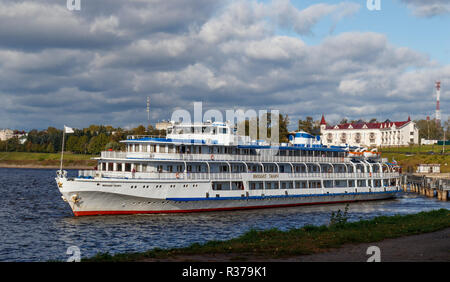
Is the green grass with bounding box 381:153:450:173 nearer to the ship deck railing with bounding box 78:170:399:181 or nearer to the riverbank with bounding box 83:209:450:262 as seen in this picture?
the ship deck railing with bounding box 78:170:399:181

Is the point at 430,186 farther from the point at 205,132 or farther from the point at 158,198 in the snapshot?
the point at 158,198

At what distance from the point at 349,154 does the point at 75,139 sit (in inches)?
5919

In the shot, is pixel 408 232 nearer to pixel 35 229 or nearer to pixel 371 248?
pixel 371 248

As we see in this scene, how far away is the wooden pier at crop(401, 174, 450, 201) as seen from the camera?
242 feet

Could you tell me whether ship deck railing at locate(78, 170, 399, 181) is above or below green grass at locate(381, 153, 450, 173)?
below

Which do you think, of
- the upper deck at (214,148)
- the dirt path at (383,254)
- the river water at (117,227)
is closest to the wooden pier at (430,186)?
the river water at (117,227)

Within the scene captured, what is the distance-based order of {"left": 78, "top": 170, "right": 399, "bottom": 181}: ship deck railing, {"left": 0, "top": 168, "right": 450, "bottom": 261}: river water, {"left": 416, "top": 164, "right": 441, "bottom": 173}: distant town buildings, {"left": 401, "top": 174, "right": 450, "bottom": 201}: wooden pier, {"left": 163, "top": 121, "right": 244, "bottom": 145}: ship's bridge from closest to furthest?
{"left": 0, "top": 168, "right": 450, "bottom": 261}: river water, {"left": 78, "top": 170, "right": 399, "bottom": 181}: ship deck railing, {"left": 163, "top": 121, "right": 244, "bottom": 145}: ship's bridge, {"left": 401, "top": 174, "right": 450, "bottom": 201}: wooden pier, {"left": 416, "top": 164, "right": 441, "bottom": 173}: distant town buildings

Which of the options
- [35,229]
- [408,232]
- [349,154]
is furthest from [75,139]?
[408,232]

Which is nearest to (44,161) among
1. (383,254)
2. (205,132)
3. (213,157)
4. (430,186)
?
(205,132)

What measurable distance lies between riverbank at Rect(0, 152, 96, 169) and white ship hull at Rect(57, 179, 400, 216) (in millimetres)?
122196

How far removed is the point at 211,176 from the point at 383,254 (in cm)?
3041

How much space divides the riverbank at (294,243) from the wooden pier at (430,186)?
45.0m

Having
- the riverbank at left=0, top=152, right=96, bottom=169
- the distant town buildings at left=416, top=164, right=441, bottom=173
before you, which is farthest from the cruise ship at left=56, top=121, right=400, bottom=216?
the riverbank at left=0, top=152, right=96, bottom=169

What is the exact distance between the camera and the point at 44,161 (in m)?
181
